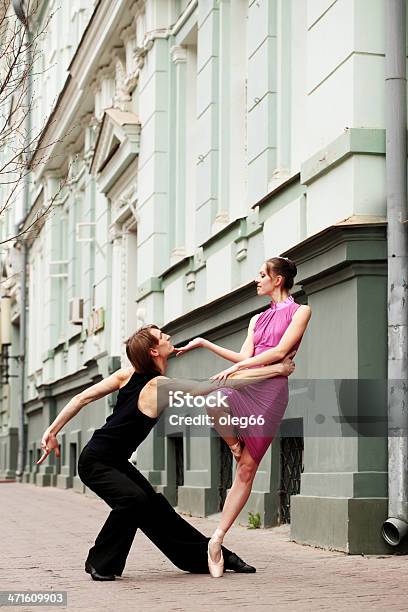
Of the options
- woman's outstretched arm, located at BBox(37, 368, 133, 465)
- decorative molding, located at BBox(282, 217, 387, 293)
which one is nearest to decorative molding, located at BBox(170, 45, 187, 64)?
decorative molding, located at BBox(282, 217, 387, 293)

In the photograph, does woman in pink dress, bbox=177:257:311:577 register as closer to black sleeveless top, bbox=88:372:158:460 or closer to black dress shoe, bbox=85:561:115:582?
black sleeveless top, bbox=88:372:158:460

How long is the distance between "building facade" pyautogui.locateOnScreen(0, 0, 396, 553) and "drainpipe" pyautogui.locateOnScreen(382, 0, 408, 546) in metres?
0.18

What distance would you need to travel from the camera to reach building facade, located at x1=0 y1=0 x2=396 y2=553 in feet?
34.8

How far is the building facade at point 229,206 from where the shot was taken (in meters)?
10.6

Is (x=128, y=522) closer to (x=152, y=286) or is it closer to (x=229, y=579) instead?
(x=229, y=579)

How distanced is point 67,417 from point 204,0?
9929mm

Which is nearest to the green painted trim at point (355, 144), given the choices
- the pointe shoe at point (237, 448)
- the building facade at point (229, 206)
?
the building facade at point (229, 206)

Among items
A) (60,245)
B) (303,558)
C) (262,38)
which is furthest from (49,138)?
(303,558)

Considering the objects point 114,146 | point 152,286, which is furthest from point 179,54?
point 114,146

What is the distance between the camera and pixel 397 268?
1023 centimetres

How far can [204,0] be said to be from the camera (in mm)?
17219

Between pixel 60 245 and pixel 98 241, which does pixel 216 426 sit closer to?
pixel 98 241

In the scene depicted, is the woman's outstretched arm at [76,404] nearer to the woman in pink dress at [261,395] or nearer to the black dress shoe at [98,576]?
the woman in pink dress at [261,395]

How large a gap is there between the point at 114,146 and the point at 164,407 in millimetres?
14278
